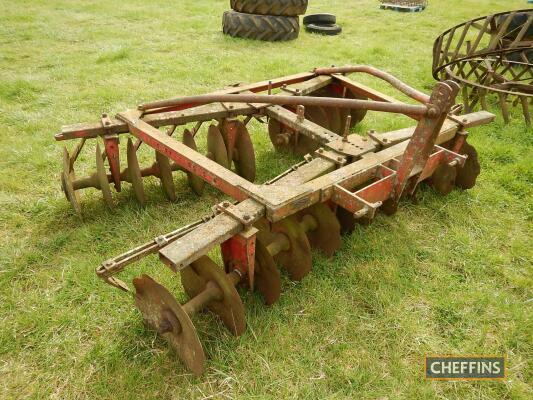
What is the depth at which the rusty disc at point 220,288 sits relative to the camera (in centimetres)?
200

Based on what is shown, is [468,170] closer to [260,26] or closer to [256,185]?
[256,185]

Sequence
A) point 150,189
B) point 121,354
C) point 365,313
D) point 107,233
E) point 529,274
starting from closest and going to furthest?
1. point 121,354
2. point 365,313
3. point 529,274
4. point 107,233
5. point 150,189

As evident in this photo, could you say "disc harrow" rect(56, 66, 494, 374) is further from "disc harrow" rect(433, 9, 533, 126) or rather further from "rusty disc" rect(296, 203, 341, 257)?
"disc harrow" rect(433, 9, 533, 126)

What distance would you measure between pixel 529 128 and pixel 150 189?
4.19 metres

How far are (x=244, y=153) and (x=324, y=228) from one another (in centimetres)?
107

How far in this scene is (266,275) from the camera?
7.35 feet

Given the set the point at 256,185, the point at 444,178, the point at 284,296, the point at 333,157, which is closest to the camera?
the point at 256,185

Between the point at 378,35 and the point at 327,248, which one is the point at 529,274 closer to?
the point at 327,248

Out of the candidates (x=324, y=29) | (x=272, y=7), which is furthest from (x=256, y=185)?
(x=324, y=29)

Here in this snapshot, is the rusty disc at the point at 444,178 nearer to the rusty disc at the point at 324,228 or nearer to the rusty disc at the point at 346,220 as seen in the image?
the rusty disc at the point at 346,220

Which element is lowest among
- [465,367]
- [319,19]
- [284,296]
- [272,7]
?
[465,367]

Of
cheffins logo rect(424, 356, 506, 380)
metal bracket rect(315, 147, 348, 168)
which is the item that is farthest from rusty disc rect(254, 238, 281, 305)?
cheffins logo rect(424, 356, 506, 380)

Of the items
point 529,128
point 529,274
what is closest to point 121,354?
point 529,274

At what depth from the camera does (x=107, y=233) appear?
2.88m
